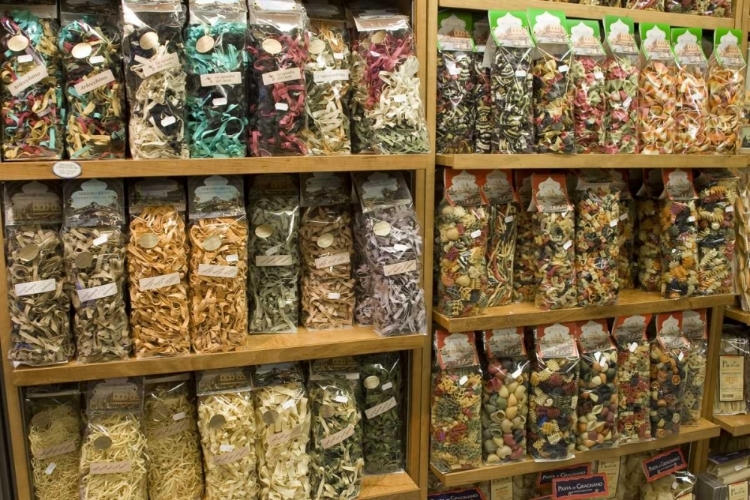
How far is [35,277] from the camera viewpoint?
4.80ft

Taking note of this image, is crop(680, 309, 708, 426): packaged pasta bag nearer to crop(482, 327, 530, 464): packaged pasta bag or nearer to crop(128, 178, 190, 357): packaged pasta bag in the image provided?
crop(482, 327, 530, 464): packaged pasta bag

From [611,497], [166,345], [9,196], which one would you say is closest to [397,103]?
[166,345]

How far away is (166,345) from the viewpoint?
155cm

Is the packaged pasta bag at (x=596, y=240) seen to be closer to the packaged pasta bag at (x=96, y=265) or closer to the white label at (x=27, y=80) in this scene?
the packaged pasta bag at (x=96, y=265)

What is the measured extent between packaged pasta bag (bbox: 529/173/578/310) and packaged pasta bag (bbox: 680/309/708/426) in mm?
500

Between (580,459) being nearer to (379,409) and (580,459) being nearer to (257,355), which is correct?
(379,409)

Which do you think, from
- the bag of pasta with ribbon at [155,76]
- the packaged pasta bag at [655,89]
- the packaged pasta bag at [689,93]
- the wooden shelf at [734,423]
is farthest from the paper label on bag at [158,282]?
the wooden shelf at [734,423]

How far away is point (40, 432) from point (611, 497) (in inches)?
70.3

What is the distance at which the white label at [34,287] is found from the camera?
1445mm

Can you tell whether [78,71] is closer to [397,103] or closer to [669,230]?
[397,103]

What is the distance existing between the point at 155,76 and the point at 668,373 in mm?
1716

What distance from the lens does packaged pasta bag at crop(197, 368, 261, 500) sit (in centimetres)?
160

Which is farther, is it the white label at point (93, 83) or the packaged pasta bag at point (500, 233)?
the packaged pasta bag at point (500, 233)

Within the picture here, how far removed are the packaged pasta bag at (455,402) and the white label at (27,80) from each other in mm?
1183
